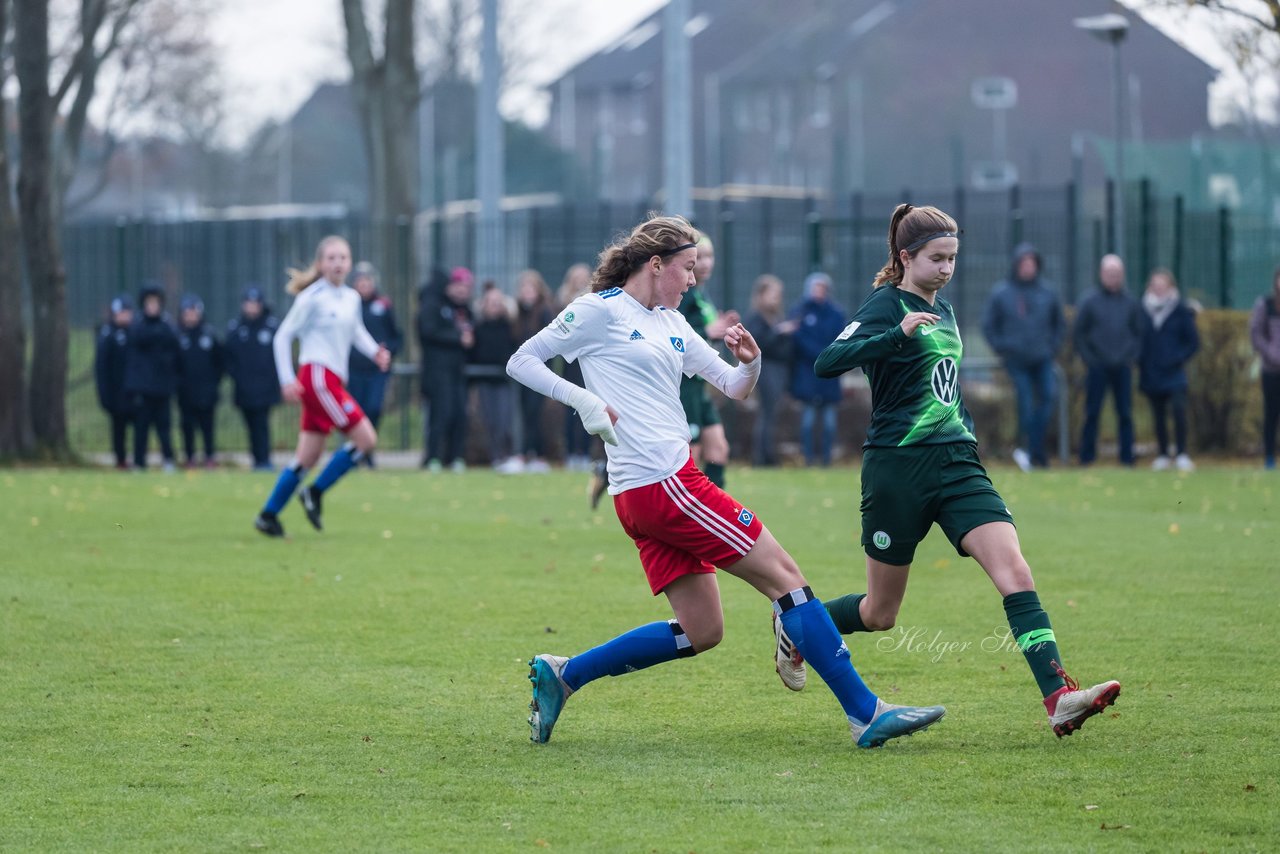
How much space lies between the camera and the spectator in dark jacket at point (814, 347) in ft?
62.7

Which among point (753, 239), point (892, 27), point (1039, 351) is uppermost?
point (892, 27)

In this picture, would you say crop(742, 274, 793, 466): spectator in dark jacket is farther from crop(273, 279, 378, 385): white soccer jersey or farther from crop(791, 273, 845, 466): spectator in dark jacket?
crop(273, 279, 378, 385): white soccer jersey

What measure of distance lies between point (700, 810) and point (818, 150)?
184ft

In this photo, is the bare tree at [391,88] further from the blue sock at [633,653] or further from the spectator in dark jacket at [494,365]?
the blue sock at [633,653]

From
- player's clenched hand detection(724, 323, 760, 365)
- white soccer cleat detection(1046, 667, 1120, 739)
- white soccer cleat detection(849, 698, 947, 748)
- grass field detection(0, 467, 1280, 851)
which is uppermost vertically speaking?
player's clenched hand detection(724, 323, 760, 365)

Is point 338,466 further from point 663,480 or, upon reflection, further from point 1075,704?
point 1075,704

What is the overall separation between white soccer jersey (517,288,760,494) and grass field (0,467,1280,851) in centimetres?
99

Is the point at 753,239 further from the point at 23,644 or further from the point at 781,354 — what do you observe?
the point at 23,644

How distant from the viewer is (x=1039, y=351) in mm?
18734

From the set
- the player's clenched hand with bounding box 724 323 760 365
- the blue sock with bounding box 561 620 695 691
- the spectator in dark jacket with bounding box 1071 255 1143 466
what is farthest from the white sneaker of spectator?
the player's clenched hand with bounding box 724 323 760 365

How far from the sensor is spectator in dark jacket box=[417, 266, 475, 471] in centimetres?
1956

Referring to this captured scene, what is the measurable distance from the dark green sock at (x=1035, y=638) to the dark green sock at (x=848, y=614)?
2.31ft

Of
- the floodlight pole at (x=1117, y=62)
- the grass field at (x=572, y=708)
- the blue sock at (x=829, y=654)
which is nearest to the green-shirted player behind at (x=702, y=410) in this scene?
the grass field at (x=572, y=708)

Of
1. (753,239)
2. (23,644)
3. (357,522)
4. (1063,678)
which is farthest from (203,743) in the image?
(753,239)
